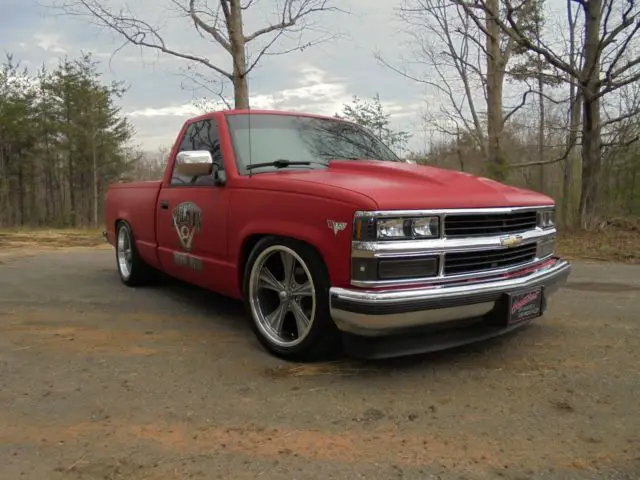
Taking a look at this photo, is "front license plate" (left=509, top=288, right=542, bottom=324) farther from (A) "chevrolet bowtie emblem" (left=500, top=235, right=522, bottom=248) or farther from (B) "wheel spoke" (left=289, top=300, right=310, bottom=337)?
(B) "wheel spoke" (left=289, top=300, right=310, bottom=337)

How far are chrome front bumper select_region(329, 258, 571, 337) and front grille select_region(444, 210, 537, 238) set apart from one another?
313 mm

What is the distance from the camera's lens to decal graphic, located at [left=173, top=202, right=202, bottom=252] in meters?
4.48

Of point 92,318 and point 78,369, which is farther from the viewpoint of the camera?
point 92,318

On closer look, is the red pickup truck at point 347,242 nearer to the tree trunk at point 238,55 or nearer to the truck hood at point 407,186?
the truck hood at point 407,186

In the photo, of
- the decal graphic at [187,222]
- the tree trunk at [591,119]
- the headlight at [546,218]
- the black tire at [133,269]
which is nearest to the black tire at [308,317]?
the decal graphic at [187,222]

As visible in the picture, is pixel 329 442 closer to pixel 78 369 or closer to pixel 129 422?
pixel 129 422

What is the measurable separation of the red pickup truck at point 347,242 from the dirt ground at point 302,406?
0.97ft

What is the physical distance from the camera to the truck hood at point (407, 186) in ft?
10.3

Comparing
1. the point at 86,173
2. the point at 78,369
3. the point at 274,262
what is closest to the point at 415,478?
the point at 274,262

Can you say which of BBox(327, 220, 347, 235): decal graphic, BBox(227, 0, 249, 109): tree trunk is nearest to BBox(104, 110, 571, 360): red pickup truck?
BBox(327, 220, 347, 235): decal graphic

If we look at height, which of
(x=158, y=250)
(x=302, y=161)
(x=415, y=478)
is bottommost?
(x=415, y=478)

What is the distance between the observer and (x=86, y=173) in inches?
1604

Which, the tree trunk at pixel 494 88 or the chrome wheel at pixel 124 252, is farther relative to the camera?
the tree trunk at pixel 494 88

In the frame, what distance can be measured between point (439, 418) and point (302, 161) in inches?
88.2
